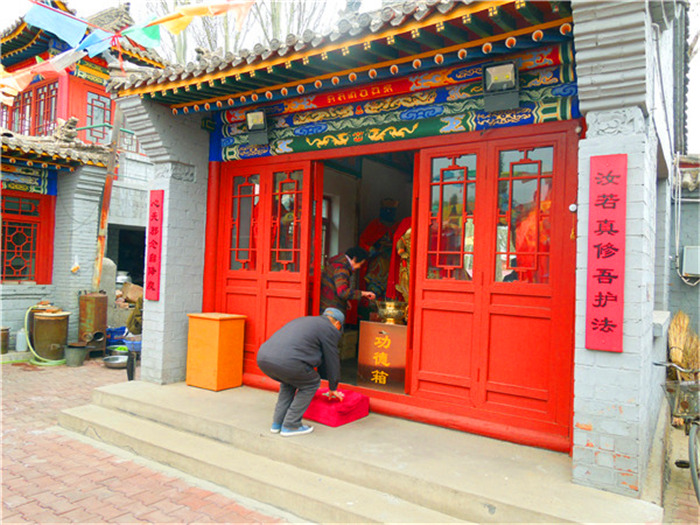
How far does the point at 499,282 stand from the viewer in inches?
178

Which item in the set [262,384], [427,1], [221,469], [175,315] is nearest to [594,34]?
[427,1]

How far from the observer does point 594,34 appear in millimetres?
3373

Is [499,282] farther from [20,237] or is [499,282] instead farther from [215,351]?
[20,237]

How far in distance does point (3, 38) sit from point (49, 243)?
18.8ft

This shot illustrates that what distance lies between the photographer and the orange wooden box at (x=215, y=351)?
5.98 meters

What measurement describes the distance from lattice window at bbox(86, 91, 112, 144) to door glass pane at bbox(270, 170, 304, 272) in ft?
27.9

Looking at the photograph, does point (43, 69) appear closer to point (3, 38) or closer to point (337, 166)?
point (337, 166)

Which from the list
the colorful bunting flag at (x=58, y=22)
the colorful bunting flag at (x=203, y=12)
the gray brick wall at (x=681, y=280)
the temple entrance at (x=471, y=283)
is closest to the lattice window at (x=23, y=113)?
the colorful bunting flag at (x=58, y=22)

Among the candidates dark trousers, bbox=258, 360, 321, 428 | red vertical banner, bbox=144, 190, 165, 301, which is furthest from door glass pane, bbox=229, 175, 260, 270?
dark trousers, bbox=258, 360, 321, 428

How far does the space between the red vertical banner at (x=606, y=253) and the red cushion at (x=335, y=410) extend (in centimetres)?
230

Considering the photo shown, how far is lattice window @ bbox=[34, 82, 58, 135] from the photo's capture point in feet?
40.4

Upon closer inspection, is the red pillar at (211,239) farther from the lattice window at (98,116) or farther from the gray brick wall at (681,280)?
the lattice window at (98,116)

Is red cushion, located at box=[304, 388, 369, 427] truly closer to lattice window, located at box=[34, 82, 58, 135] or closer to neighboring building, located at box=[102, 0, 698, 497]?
neighboring building, located at box=[102, 0, 698, 497]

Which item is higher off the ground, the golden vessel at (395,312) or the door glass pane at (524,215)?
the door glass pane at (524,215)
